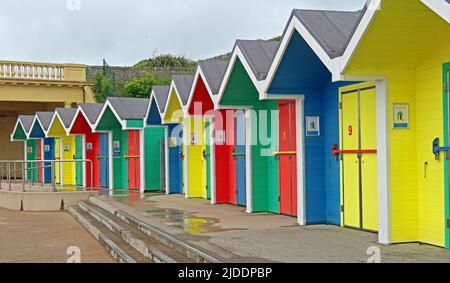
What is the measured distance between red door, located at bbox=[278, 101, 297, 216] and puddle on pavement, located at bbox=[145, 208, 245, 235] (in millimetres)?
1528

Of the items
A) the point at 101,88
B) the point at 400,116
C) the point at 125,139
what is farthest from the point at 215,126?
the point at 101,88

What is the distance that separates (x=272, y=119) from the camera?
12766mm

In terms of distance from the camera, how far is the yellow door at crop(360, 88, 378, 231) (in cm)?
910

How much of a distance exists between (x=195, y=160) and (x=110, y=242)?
6.68 metres

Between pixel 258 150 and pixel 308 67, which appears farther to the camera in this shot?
pixel 258 150

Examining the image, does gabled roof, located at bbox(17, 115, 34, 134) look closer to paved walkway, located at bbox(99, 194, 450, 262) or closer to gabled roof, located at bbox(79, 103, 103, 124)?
gabled roof, located at bbox(79, 103, 103, 124)

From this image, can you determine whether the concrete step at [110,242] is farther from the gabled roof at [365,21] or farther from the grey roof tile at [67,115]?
the grey roof tile at [67,115]

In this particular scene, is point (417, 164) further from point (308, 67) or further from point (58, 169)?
point (58, 169)

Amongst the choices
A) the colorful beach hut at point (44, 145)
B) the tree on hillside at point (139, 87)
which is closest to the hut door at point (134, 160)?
the colorful beach hut at point (44, 145)

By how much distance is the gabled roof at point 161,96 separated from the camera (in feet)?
59.0

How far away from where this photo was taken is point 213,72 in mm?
14180
